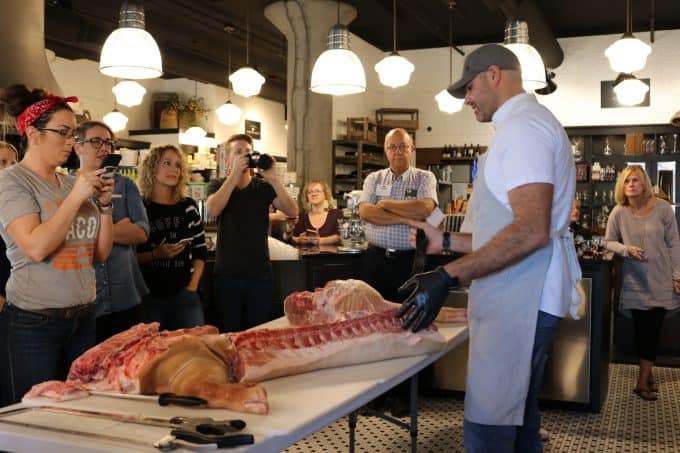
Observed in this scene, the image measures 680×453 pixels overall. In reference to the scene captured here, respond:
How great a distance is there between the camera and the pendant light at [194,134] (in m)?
12.4

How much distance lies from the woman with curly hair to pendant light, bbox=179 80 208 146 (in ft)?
28.3

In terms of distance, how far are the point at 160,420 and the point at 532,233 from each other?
3.77ft

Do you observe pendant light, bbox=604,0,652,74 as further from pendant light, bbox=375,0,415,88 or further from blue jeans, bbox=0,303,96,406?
blue jeans, bbox=0,303,96,406

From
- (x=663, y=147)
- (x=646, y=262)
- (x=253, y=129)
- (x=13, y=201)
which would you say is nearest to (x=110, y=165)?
(x=13, y=201)

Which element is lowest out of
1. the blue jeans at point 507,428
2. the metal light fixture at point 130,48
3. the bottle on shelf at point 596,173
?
the blue jeans at point 507,428

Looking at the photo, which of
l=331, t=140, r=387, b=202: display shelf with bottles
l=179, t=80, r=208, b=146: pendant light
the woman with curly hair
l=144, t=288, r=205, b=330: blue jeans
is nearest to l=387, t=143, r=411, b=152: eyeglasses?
the woman with curly hair

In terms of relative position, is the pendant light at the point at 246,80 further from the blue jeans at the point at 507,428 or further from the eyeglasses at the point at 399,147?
the blue jeans at the point at 507,428

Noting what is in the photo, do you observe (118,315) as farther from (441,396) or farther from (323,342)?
(441,396)

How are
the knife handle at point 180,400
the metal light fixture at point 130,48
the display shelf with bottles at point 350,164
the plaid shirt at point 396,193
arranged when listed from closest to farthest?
the knife handle at point 180,400
the metal light fixture at point 130,48
the plaid shirt at point 396,193
the display shelf with bottles at point 350,164

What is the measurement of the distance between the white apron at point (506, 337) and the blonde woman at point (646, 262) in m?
3.50

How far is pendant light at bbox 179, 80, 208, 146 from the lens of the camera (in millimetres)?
12430

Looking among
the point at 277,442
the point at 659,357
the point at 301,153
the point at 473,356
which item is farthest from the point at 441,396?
the point at 301,153

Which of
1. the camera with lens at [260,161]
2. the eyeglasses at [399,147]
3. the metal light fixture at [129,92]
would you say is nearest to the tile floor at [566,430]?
the camera with lens at [260,161]

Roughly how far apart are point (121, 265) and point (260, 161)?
117 cm
